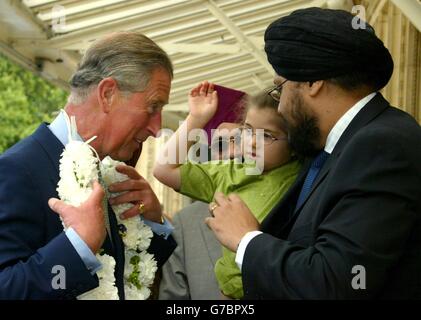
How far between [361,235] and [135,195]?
50.5 inches

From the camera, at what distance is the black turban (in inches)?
125

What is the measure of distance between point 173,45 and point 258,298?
7.31m

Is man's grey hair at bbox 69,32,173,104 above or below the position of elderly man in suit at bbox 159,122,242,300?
above

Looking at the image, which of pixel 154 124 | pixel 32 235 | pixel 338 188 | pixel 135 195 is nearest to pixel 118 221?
pixel 135 195

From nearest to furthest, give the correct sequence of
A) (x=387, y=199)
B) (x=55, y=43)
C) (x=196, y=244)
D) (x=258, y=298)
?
(x=387, y=199), (x=258, y=298), (x=196, y=244), (x=55, y=43)

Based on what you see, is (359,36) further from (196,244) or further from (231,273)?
(196,244)

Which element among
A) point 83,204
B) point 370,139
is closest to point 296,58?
point 370,139

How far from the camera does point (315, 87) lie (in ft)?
10.8

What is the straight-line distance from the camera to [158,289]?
608cm

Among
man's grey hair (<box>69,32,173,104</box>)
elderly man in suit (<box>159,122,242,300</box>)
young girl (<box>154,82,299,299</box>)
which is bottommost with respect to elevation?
elderly man in suit (<box>159,122,242,300</box>)

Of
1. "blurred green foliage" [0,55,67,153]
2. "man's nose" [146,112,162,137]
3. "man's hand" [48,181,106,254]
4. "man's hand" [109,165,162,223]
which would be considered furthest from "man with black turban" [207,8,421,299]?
"blurred green foliage" [0,55,67,153]

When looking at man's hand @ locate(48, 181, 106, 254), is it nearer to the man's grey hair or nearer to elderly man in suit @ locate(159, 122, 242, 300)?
the man's grey hair

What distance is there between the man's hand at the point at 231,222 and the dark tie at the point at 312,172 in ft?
1.00

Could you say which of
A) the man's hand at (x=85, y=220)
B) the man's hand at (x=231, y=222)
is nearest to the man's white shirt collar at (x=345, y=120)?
the man's hand at (x=231, y=222)
